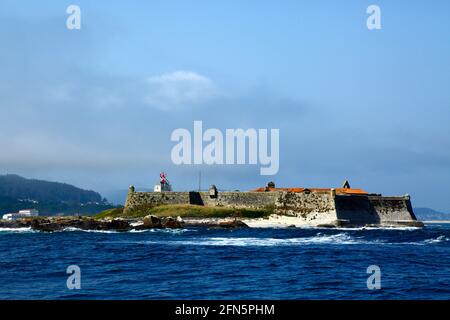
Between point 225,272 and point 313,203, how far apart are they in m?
73.9

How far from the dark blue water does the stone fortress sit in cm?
5084

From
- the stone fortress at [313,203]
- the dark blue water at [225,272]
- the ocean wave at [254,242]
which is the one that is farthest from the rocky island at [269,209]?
the dark blue water at [225,272]

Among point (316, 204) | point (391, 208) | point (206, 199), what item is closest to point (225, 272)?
point (316, 204)

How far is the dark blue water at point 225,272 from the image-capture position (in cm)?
2714

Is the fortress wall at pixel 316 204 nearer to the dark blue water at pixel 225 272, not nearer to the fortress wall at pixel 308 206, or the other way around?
the fortress wall at pixel 308 206

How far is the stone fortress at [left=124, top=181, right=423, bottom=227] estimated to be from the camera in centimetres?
10350

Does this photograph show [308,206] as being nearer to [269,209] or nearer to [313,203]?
[313,203]

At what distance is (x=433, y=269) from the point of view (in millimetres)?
37031

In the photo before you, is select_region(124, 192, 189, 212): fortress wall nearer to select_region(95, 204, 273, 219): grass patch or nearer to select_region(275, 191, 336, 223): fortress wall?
select_region(95, 204, 273, 219): grass patch

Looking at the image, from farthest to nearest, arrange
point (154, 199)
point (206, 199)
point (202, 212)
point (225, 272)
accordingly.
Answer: point (154, 199) < point (206, 199) < point (202, 212) < point (225, 272)

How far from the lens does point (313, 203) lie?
10662 cm
